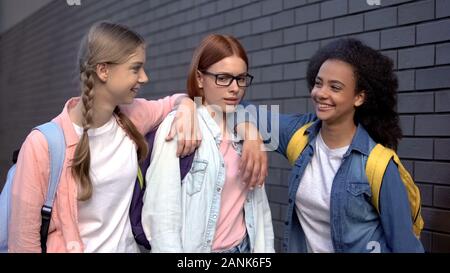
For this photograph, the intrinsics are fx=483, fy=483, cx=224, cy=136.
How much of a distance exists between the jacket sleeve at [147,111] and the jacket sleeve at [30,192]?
435mm

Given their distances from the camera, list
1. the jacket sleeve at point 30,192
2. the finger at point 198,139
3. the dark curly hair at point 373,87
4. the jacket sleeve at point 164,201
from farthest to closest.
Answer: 1. the dark curly hair at point 373,87
2. the finger at point 198,139
3. the jacket sleeve at point 164,201
4. the jacket sleeve at point 30,192

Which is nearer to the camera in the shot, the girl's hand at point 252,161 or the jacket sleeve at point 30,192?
the jacket sleeve at point 30,192

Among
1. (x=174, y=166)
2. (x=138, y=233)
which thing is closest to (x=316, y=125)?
(x=174, y=166)

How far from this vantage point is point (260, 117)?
2367 mm

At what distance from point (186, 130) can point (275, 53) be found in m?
2.18

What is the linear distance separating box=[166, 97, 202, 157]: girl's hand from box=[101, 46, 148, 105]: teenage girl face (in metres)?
0.21

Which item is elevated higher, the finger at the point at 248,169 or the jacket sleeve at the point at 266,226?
the finger at the point at 248,169

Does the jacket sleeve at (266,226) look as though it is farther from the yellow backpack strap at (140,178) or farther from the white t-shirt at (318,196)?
the yellow backpack strap at (140,178)

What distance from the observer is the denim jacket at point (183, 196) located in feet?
6.05

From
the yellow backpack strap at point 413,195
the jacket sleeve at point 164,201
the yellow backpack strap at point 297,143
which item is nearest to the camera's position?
the jacket sleeve at point 164,201

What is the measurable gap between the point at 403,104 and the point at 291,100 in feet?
3.38

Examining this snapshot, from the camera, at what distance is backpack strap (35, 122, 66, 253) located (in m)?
1.75

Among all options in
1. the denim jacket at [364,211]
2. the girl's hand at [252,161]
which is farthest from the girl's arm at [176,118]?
the denim jacket at [364,211]

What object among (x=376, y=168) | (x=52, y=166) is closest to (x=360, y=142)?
(x=376, y=168)
